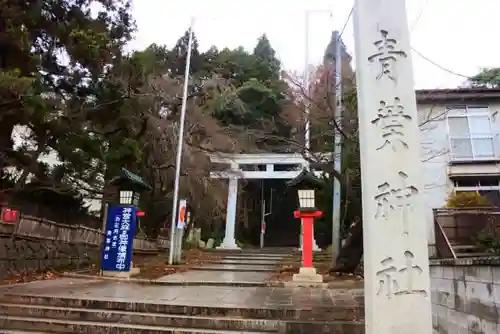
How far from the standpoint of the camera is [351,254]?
1065 centimetres

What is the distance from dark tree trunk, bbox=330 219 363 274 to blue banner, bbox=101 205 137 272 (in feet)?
19.5

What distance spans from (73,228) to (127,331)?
7.36 meters

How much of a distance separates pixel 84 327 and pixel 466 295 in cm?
511

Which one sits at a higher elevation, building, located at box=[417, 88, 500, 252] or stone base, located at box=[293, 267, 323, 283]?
building, located at box=[417, 88, 500, 252]

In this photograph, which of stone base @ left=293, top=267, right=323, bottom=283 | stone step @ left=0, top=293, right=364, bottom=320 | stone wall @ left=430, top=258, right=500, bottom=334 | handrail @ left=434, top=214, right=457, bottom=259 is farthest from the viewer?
stone base @ left=293, top=267, right=323, bottom=283

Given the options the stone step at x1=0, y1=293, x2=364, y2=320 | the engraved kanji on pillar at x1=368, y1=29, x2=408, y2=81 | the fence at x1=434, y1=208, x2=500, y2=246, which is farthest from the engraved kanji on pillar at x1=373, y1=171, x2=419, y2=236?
the fence at x1=434, y1=208, x2=500, y2=246

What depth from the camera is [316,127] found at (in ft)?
39.5

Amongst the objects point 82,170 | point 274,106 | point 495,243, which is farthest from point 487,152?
point 274,106

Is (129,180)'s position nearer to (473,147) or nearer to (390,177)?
(390,177)

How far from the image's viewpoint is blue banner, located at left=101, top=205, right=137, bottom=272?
9664mm

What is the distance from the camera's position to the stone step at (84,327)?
16.4 ft

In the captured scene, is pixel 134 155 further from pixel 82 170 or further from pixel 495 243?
pixel 495 243

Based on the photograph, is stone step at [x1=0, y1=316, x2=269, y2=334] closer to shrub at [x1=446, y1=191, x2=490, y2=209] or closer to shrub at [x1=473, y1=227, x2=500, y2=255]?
shrub at [x1=473, y1=227, x2=500, y2=255]

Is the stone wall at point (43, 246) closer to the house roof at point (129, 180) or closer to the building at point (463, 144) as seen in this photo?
the house roof at point (129, 180)
